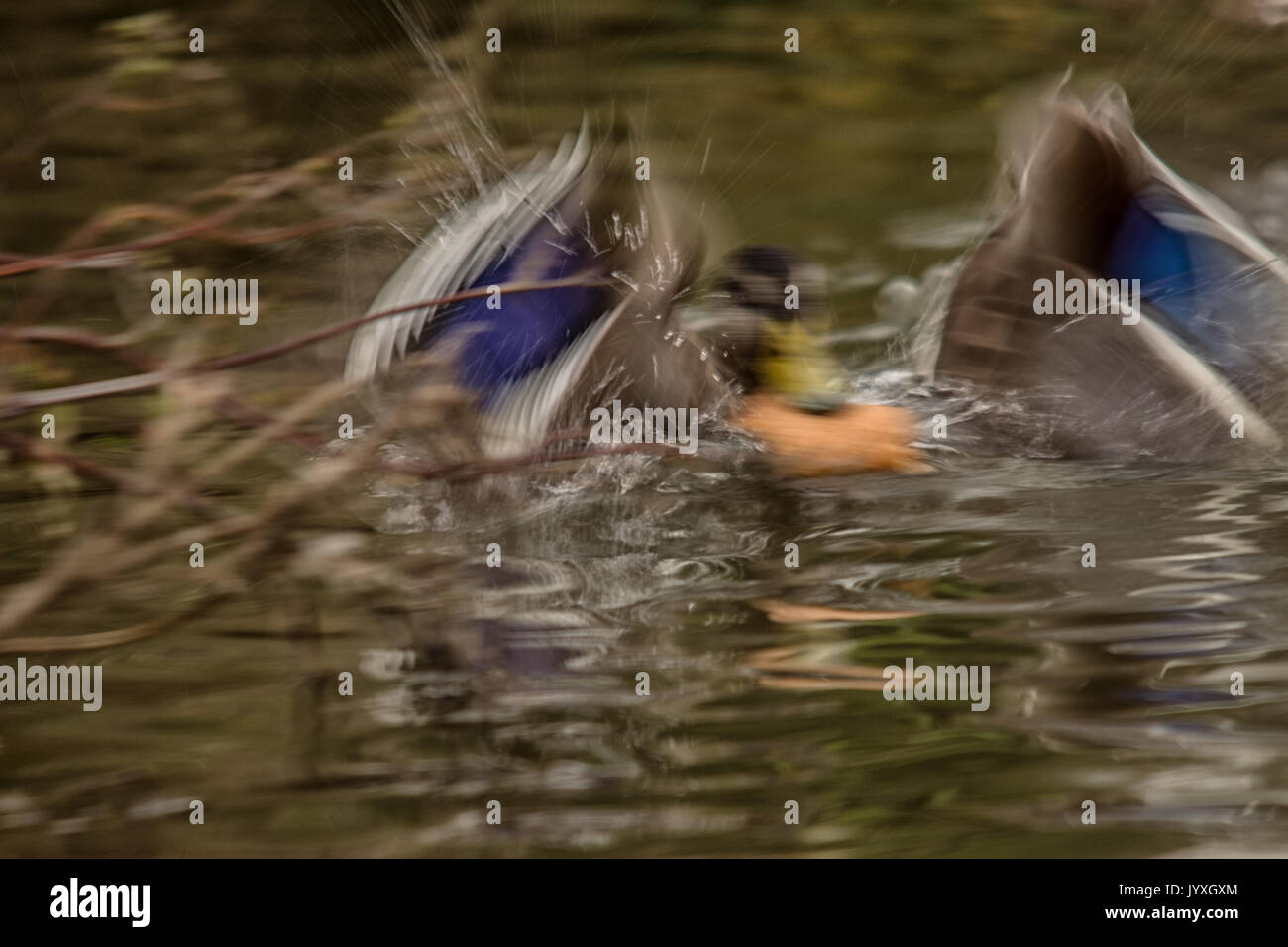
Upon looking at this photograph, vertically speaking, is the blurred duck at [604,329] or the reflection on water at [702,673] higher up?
the blurred duck at [604,329]

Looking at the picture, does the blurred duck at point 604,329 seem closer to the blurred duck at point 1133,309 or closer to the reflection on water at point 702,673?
the reflection on water at point 702,673

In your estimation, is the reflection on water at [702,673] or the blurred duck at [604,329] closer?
the reflection on water at [702,673]

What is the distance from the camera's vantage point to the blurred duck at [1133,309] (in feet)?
5.99

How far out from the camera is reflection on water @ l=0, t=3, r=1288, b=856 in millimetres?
1118

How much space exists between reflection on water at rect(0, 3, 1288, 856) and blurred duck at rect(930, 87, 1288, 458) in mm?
82

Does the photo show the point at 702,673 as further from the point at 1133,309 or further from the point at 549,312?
the point at 1133,309

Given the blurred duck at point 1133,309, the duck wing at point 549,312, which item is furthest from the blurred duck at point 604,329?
the blurred duck at point 1133,309

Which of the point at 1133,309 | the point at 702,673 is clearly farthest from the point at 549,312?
the point at 1133,309

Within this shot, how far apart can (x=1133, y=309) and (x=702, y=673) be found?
0.91m

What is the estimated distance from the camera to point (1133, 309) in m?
1.85

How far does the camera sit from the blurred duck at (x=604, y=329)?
1.76 meters

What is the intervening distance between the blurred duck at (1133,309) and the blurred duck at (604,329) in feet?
0.80

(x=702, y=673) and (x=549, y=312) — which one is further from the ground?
(x=549, y=312)
